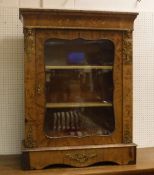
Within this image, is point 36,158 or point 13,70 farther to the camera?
point 13,70

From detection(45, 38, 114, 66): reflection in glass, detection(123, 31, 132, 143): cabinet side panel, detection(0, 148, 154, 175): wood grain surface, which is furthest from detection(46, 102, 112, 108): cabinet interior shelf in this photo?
detection(0, 148, 154, 175): wood grain surface

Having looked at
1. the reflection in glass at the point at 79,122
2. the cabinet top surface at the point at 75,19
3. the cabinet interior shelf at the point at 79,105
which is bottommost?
the reflection in glass at the point at 79,122

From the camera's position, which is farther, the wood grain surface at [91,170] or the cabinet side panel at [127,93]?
the cabinet side panel at [127,93]

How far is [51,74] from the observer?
1771mm

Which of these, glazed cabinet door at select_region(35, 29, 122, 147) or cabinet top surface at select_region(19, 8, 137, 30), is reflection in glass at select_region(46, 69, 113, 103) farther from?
cabinet top surface at select_region(19, 8, 137, 30)

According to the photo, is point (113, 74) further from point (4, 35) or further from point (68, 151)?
point (4, 35)

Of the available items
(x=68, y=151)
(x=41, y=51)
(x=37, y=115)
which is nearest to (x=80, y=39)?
(x=41, y=51)

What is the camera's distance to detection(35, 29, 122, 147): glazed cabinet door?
172 cm

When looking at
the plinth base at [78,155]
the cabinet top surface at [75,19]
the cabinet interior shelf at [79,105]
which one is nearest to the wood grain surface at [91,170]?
the plinth base at [78,155]

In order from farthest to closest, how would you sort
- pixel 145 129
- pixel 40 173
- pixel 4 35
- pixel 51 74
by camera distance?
pixel 145 129
pixel 4 35
pixel 51 74
pixel 40 173

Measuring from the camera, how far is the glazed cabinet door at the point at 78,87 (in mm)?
1724

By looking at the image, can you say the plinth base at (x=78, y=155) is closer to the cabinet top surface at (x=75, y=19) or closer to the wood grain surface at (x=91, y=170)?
the wood grain surface at (x=91, y=170)

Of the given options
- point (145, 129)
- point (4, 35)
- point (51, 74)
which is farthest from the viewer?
point (145, 129)

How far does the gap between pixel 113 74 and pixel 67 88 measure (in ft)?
0.95
